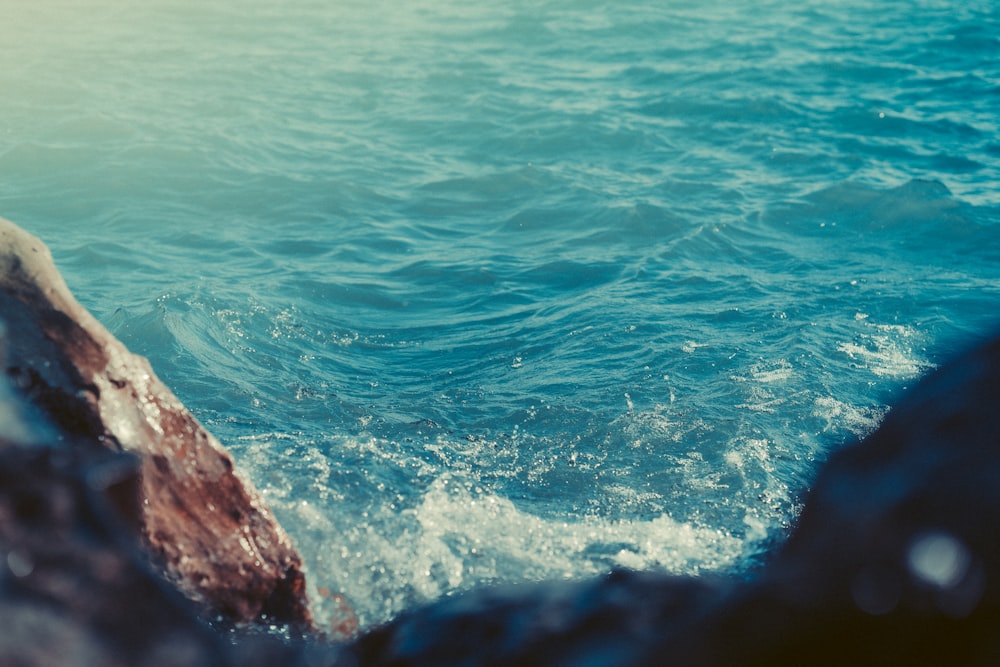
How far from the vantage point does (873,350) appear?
617 cm

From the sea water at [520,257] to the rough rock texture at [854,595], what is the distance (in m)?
1.21

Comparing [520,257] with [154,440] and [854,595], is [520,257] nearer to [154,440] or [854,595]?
[154,440]

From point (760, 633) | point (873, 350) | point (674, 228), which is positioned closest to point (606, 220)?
→ point (674, 228)

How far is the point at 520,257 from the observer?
773 centimetres

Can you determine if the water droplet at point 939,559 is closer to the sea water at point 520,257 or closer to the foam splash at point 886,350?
the sea water at point 520,257

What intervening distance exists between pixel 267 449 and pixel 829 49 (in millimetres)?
11839

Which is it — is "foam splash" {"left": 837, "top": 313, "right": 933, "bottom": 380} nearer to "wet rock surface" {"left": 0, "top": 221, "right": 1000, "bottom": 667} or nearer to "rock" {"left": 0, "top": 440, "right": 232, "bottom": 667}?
"wet rock surface" {"left": 0, "top": 221, "right": 1000, "bottom": 667}

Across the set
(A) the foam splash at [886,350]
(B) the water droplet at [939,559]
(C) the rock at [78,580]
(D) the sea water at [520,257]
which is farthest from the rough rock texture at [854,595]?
(A) the foam splash at [886,350]

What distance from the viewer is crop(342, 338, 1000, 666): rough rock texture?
5.78ft

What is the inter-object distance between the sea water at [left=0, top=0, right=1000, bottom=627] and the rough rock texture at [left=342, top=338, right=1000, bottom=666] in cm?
121

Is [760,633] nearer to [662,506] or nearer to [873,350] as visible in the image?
[662,506]

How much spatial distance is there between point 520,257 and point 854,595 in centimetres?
600

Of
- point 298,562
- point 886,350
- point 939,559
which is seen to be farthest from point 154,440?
point 886,350

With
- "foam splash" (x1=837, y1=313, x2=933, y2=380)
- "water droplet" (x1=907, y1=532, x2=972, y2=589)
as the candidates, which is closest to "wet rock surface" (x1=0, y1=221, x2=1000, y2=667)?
"water droplet" (x1=907, y1=532, x2=972, y2=589)
